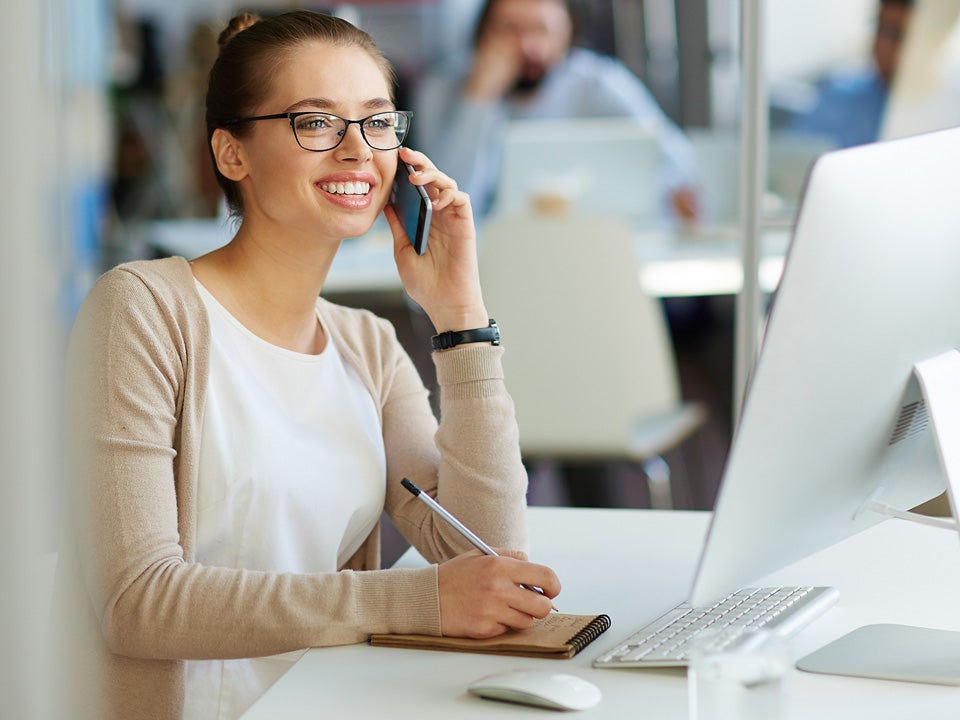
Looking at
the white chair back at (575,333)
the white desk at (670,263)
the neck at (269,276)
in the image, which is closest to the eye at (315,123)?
the neck at (269,276)

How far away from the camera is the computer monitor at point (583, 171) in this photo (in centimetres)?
355

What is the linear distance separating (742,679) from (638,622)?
0.37 metres

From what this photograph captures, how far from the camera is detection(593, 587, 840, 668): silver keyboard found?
3.12 feet

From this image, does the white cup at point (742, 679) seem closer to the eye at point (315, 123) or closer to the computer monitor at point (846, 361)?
the computer monitor at point (846, 361)

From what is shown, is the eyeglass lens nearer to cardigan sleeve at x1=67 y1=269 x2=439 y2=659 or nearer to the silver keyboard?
cardigan sleeve at x1=67 y1=269 x2=439 y2=659

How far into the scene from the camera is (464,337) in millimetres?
1321

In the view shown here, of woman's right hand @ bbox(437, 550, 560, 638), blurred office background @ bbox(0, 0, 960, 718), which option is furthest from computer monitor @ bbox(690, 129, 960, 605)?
blurred office background @ bbox(0, 0, 960, 718)

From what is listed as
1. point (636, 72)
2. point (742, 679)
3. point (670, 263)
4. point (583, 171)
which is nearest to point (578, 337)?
point (670, 263)

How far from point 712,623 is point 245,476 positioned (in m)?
0.47

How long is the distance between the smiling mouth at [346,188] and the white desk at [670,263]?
1.87 meters

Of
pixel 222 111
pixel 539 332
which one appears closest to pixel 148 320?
pixel 222 111

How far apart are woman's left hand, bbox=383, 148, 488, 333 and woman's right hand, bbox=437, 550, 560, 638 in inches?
14.5

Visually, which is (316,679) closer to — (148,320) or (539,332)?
(148,320)

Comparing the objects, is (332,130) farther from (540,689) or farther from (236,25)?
(540,689)
